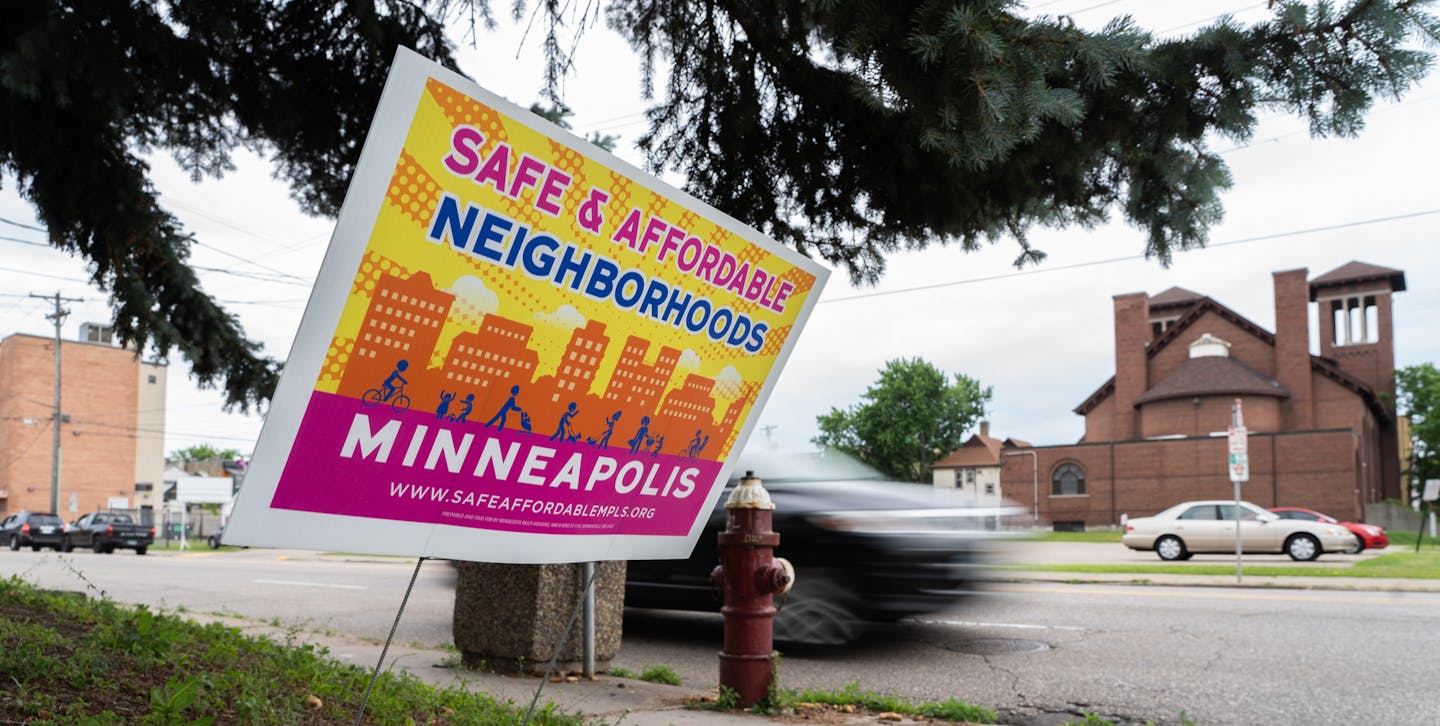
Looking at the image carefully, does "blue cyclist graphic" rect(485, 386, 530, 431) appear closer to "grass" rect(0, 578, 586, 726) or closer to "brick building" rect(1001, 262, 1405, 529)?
"grass" rect(0, 578, 586, 726)

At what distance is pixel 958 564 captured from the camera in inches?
300

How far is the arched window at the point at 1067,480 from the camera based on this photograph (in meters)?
55.3

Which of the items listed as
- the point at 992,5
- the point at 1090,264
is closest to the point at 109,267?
the point at 992,5

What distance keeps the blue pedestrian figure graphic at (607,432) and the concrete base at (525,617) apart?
3.55m

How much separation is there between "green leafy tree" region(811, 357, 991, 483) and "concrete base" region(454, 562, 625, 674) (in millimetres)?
74497

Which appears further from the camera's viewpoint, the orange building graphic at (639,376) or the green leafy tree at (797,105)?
the green leafy tree at (797,105)

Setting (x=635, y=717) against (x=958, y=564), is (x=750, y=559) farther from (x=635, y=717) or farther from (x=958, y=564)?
(x=958, y=564)

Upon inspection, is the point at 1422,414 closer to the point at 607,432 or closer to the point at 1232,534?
the point at 1232,534

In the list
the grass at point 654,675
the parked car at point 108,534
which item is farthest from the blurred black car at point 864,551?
the parked car at point 108,534

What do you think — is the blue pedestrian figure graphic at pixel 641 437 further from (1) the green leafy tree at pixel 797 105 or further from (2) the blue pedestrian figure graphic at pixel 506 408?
(1) the green leafy tree at pixel 797 105

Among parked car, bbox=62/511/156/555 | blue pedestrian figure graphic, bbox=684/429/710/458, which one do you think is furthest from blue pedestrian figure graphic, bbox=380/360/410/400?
parked car, bbox=62/511/156/555

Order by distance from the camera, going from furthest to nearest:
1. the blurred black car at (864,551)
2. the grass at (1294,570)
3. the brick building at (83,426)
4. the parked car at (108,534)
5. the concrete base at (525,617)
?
1. the brick building at (83,426)
2. the parked car at (108,534)
3. the grass at (1294,570)
4. the blurred black car at (864,551)
5. the concrete base at (525,617)

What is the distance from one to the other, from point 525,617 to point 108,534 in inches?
1196

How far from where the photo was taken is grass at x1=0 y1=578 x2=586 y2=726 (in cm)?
334
